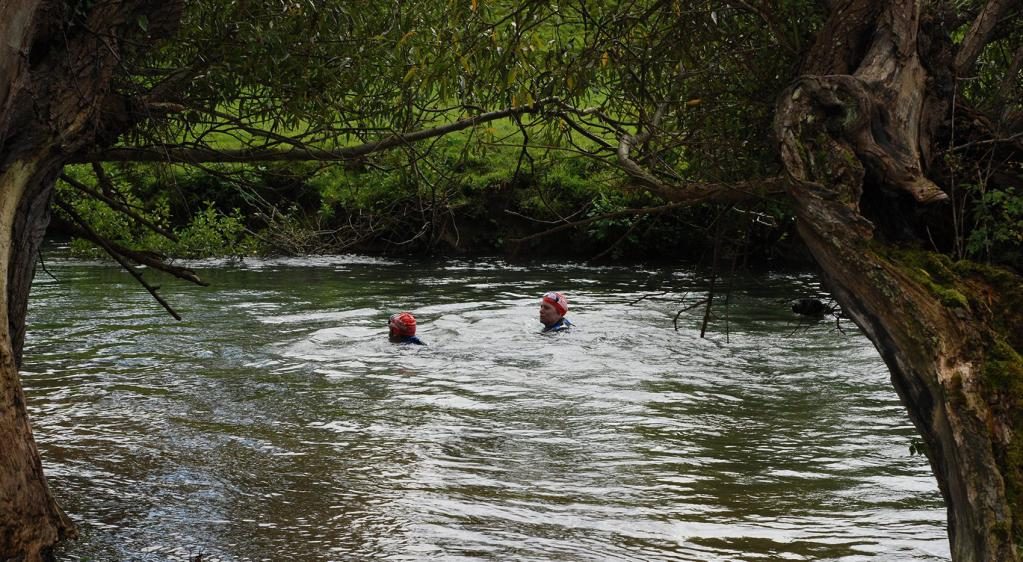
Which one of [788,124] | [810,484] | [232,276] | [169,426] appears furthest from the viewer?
[232,276]

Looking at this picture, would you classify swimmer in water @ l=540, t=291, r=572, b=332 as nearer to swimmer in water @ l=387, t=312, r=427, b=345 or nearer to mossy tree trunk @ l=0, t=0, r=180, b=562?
swimmer in water @ l=387, t=312, r=427, b=345

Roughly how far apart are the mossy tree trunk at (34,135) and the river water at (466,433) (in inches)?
49.2

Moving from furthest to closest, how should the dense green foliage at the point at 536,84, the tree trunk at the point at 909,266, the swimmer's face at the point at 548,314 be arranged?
the swimmer's face at the point at 548,314 → the dense green foliage at the point at 536,84 → the tree trunk at the point at 909,266

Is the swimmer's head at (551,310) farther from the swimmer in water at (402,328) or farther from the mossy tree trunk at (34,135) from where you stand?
the mossy tree trunk at (34,135)

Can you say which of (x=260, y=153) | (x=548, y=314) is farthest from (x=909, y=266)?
(x=548, y=314)

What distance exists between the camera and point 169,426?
11758 millimetres

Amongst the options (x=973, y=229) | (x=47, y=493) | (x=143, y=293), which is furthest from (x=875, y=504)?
(x=143, y=293)

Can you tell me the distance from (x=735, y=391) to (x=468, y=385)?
11.7ft

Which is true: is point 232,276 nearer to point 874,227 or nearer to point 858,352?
point 858,352

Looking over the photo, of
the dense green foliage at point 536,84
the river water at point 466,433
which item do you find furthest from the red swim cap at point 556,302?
the dense green foliage at point 536,84

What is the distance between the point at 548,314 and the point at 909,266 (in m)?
13.8

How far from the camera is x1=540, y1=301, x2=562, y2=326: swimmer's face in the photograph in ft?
59.8

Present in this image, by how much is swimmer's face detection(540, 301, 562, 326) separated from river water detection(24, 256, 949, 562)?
0.30m

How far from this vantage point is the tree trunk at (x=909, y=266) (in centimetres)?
412
